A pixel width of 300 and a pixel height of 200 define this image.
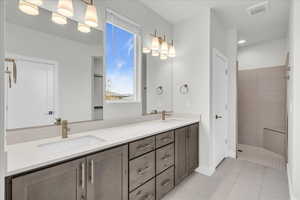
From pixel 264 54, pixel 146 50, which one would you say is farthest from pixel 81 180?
pixel 264 54

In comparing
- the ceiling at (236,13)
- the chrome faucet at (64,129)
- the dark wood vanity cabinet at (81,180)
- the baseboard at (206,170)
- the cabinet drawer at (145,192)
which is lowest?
A: the baseboard at (206,170)

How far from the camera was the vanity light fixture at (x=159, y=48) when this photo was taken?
95.1 inches

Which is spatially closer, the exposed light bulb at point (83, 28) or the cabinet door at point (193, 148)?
the exposed light bulb at point (83, 28)

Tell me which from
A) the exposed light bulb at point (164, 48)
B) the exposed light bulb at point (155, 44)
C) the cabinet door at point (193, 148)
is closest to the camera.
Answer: the cabinet door at point (193, 148)

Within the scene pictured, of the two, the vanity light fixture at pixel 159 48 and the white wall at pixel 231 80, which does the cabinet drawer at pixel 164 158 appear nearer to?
the vanity light fixture at pixel 159 48

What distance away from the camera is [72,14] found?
150cm

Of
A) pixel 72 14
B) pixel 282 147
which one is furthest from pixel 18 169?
pixel 282 147

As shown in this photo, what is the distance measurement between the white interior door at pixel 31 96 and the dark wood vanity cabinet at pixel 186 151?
147cm

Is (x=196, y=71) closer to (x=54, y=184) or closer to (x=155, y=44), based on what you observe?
(x=155, y=44)

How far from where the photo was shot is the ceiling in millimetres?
2312

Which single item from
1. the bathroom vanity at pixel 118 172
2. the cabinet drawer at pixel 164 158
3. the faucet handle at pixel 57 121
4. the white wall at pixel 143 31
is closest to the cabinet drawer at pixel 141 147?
the bathroom vanity at pixel 118 172

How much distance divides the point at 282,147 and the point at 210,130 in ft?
6.97

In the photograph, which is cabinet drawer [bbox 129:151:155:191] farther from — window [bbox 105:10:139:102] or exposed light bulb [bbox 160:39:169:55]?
exposed light bulb [bbox 160:39:169:55]

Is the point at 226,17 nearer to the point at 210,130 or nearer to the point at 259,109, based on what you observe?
the point at 210,130
